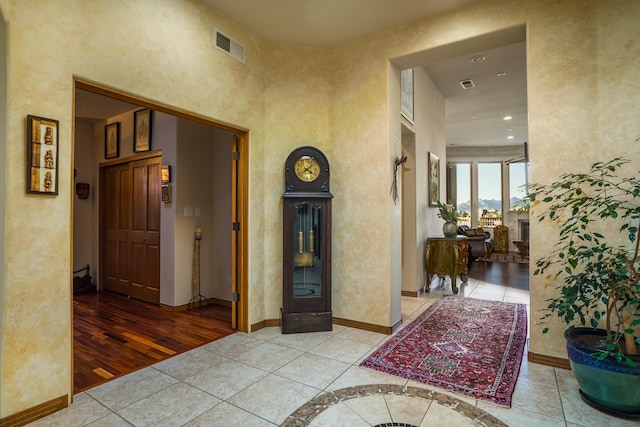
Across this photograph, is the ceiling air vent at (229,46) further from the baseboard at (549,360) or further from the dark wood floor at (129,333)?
the baseboard at (549,360)

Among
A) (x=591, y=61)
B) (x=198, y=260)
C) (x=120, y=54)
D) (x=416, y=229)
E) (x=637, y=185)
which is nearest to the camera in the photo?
(x=637, y=185)

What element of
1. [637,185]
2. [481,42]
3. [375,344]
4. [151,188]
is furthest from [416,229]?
[151,188]

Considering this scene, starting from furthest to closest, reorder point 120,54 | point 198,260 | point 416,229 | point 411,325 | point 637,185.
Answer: point 416,229 < point 198,260 < point 411,325 < point 120,54 < point 637,185

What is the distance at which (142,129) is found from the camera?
4.71m

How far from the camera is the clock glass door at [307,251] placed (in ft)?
11.4

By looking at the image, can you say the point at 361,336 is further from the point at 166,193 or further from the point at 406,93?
the point at 406,93

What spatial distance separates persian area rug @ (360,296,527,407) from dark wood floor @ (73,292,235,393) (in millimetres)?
1772

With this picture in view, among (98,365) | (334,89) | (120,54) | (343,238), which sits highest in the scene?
(334,89)

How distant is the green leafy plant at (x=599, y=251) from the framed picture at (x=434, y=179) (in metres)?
2.95

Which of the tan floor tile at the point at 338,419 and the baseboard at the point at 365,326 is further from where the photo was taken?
the baseboard at the point at 365,326

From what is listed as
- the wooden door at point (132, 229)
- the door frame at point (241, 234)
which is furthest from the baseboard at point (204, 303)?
the door frame at point (241, 234)

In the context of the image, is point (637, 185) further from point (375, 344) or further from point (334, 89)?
point (334, 89)

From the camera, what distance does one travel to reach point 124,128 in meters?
5.06

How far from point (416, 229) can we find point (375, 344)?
2295 millimetres
